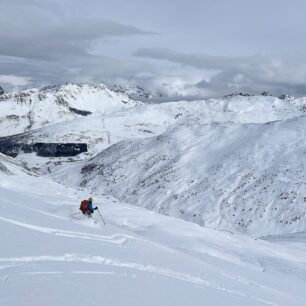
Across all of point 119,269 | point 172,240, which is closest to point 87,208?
point 172,240

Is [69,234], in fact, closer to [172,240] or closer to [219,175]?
[172,240]

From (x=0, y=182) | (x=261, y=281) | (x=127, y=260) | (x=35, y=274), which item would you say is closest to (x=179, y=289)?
(x=127, y=260)

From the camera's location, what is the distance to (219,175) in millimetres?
71625

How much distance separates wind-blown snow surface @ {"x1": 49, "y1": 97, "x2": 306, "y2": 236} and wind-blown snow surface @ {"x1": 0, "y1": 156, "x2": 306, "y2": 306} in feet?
99.0

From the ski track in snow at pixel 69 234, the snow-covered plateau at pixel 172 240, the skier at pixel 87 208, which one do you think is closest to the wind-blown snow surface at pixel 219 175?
the snow-covered plateau at pixel 172 240

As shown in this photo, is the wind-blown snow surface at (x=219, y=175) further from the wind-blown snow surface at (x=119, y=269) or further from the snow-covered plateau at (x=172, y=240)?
the wind-blown snow surface at (x=119, y=269)

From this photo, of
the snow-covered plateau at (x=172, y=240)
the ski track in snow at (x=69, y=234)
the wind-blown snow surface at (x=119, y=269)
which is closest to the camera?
the wind-blown snow surface at (x=119, y=269)

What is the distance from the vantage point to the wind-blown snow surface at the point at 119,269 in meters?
10.6

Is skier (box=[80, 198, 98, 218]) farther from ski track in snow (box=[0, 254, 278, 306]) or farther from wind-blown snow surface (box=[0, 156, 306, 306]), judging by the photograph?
ski track in snow (box=[0, 254, 278, 306])

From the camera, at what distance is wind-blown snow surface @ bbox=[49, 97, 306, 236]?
5656cm

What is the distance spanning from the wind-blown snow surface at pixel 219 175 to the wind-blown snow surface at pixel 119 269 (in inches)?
1188

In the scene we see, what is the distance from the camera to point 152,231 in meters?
27.7

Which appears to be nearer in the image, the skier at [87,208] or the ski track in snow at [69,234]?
the ski track in snow at [69,234]

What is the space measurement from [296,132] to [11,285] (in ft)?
258
